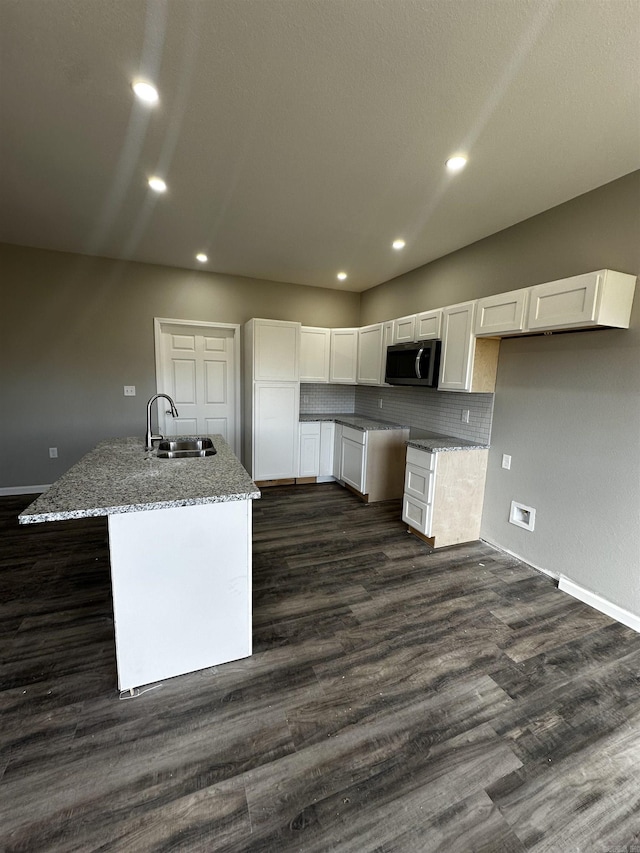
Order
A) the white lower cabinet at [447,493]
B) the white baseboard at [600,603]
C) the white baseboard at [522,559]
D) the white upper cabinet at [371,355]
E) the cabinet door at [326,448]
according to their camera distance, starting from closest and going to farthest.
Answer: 1. the white baseboard at [600,603]
2. the white baseboard at [522,559]
3. the white lower cabinet at [447,493]
4. the white upper cabinet at [371,355]
5. the cabinet door at [326,448]

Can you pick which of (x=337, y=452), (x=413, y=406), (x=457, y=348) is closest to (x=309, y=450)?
(x=337, y=452)

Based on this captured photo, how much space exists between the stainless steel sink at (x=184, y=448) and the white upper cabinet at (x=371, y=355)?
87.9 inches

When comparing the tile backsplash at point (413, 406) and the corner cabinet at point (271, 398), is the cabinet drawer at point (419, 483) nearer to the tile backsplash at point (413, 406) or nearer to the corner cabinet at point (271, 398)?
the tile backsplash at point (413, 406)

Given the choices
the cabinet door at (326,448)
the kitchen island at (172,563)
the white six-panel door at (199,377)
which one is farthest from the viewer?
the cabinet door at (326,448)

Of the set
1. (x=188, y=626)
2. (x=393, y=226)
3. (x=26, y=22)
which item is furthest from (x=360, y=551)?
(x=26, y=22)

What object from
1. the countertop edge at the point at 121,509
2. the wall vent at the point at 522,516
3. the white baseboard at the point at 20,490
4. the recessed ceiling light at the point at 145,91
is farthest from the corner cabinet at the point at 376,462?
the white baseboard at the point at 20,490

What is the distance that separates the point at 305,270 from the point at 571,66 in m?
3.10

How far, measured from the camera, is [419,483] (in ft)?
10.3

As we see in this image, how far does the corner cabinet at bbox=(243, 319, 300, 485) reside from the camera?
4.20m

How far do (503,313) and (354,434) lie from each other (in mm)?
2083

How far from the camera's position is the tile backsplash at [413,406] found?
3.23 metres

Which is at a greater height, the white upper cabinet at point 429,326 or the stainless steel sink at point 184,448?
the white upper cabinet at point 429,326

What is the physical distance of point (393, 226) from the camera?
2980mm

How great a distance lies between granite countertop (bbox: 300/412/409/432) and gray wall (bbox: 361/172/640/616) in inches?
49.8
